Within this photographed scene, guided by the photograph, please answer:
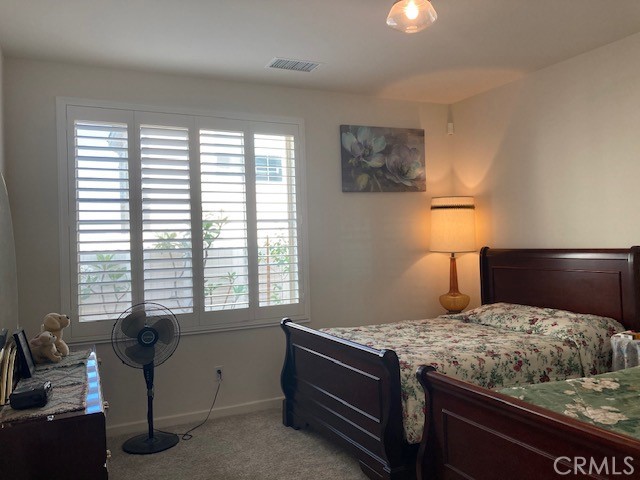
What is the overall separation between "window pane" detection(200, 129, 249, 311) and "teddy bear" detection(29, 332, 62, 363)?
131cm

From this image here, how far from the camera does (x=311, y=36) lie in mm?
3318

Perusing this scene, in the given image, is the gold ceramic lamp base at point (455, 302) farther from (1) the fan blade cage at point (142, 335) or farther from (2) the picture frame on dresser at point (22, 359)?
(2) the picture frame on dresser at point (22, 359)

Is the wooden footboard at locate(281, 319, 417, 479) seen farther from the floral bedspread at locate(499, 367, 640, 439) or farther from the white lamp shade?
the white lamp shade

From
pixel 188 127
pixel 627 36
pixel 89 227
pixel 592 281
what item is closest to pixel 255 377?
pixel 89 227

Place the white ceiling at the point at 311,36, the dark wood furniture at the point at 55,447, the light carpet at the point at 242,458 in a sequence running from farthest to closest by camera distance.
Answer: the light carpet at the point at 242,458, the white ceiling at the point at 311,36, the dark wood furniture at the point at 55,447

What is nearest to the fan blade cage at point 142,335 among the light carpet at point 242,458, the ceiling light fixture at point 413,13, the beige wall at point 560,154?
the light carpet at point 242,458

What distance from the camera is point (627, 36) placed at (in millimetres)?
3482

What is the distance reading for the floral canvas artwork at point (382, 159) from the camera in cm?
458

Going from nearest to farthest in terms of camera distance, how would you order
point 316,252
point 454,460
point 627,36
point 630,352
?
1. point 454,460
2. point 630,352
3. point 627,36
4. point 316,252

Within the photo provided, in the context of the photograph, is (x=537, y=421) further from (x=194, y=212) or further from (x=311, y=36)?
(x=194, y=212)

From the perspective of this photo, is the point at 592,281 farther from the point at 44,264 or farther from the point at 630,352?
the point at 44,264

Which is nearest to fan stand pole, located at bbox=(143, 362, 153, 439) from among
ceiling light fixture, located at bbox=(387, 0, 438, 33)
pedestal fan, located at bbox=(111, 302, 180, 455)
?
pedestal fan, located at bbox=(111, 302, 180, 455)

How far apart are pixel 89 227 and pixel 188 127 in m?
1.04

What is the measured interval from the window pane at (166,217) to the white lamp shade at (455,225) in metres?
2.19
